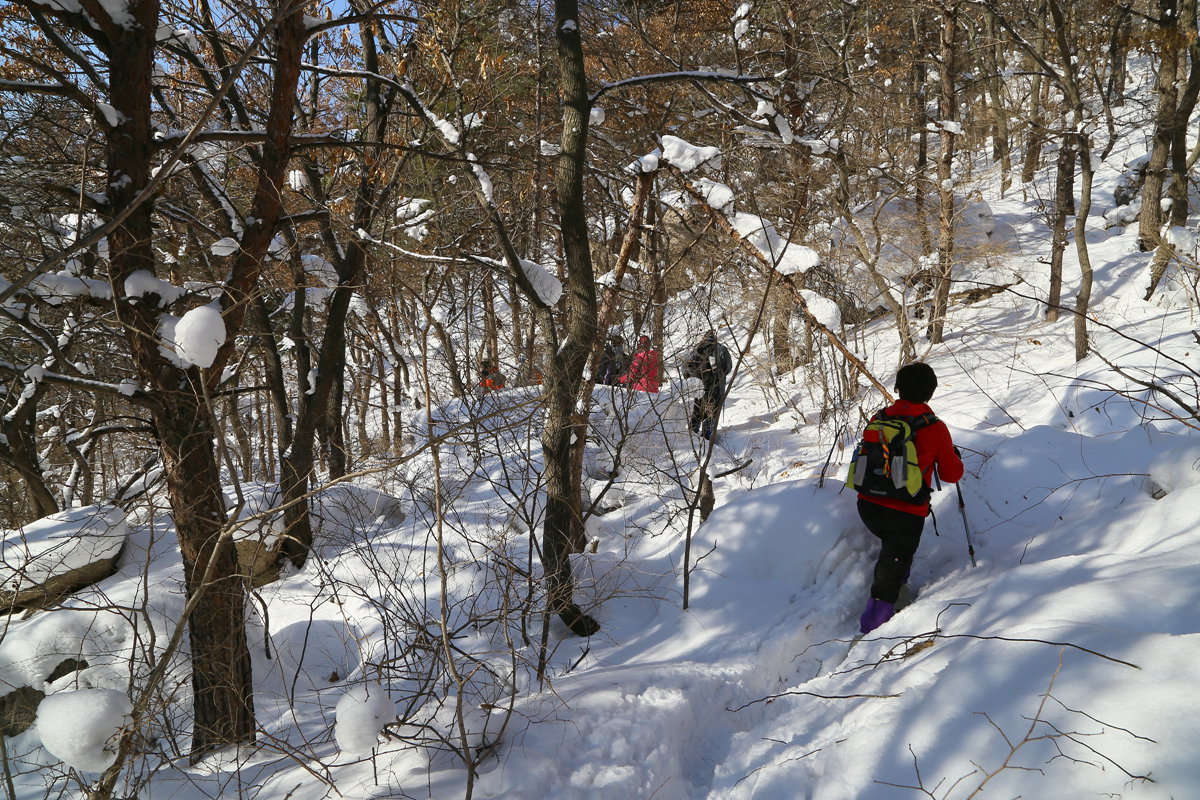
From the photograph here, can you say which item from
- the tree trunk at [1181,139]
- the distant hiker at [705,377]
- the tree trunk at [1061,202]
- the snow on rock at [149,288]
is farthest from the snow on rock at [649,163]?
the tree trunk at [1181,139]

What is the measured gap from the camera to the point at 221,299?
4.16 meters

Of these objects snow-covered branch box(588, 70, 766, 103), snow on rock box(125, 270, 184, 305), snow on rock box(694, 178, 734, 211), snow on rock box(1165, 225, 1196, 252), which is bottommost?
snow on rock box(1165, 225, 1196, 252)

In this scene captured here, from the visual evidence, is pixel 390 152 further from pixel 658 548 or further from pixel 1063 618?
pixel 1063 618

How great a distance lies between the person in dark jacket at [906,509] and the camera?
12.8 feet

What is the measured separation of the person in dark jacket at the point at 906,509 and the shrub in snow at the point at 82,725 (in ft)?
12.5

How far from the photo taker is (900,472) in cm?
385

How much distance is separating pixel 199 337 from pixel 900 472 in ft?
11.8

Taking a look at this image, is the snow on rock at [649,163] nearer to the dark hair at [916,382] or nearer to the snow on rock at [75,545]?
the dark hair at [916,382]

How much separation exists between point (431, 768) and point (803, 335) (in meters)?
8.18

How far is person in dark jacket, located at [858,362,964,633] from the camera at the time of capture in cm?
390

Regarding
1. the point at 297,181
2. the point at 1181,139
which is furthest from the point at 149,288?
the point at 1181,139

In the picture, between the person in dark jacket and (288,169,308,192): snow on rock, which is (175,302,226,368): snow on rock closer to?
the person in dark jacket

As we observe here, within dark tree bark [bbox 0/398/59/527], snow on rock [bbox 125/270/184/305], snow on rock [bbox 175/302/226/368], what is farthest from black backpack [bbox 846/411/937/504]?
dark tree bark [bbox 0/398/59/527]

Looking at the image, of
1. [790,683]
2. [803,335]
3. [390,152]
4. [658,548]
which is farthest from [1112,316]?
[390,152]
